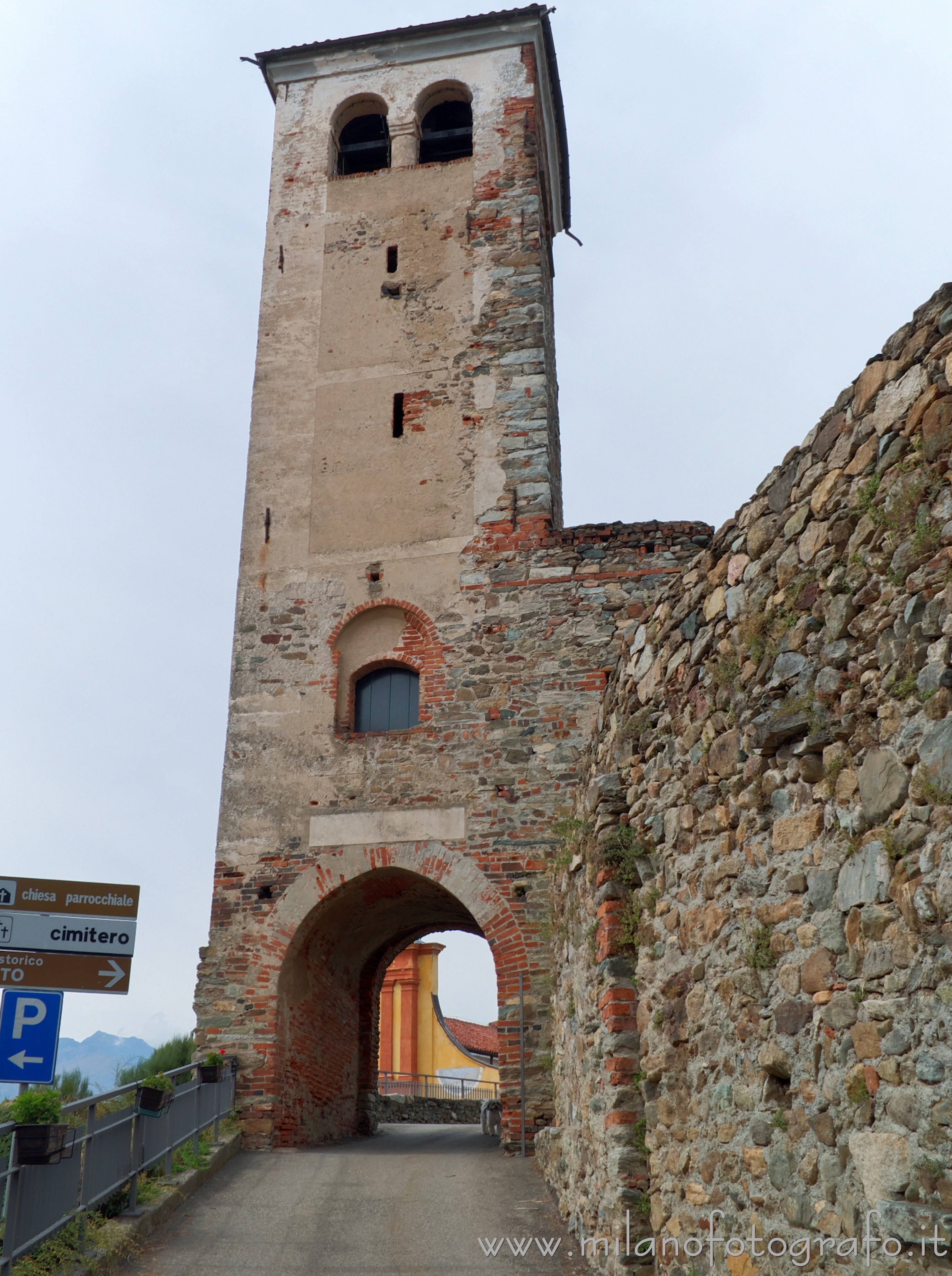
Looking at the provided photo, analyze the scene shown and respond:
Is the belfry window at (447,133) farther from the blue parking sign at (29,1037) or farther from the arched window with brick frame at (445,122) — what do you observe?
the blue parking sign at (29,1037)

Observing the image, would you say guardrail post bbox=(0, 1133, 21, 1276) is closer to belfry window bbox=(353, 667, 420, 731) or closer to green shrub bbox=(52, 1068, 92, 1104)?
green shrub bbox=(52, 1068, 92, 1104)

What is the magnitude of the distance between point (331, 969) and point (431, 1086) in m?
9.36

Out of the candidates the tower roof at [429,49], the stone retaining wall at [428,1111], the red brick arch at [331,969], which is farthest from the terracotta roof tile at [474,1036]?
the tower roof at [429,49]

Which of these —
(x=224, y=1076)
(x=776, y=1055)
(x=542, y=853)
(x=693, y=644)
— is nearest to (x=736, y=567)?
(x=693, y=644)

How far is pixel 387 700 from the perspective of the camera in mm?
12477

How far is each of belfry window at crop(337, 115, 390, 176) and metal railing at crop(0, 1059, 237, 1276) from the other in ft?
41.1

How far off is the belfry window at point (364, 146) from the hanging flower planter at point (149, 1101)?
1254 centimetres

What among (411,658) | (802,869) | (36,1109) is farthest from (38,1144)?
(411,658)

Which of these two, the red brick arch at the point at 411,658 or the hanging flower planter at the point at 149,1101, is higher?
the red brick arch at the point at 411,658

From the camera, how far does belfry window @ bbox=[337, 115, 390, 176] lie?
16094 millimetres

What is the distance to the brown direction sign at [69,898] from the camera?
20.7 ft

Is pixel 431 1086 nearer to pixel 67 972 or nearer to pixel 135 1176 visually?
pixel 135 1176

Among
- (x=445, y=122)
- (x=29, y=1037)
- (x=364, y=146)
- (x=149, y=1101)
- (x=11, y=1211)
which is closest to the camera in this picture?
(x=11, y=1211)

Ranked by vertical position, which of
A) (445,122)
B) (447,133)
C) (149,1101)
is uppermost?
(445,122)
